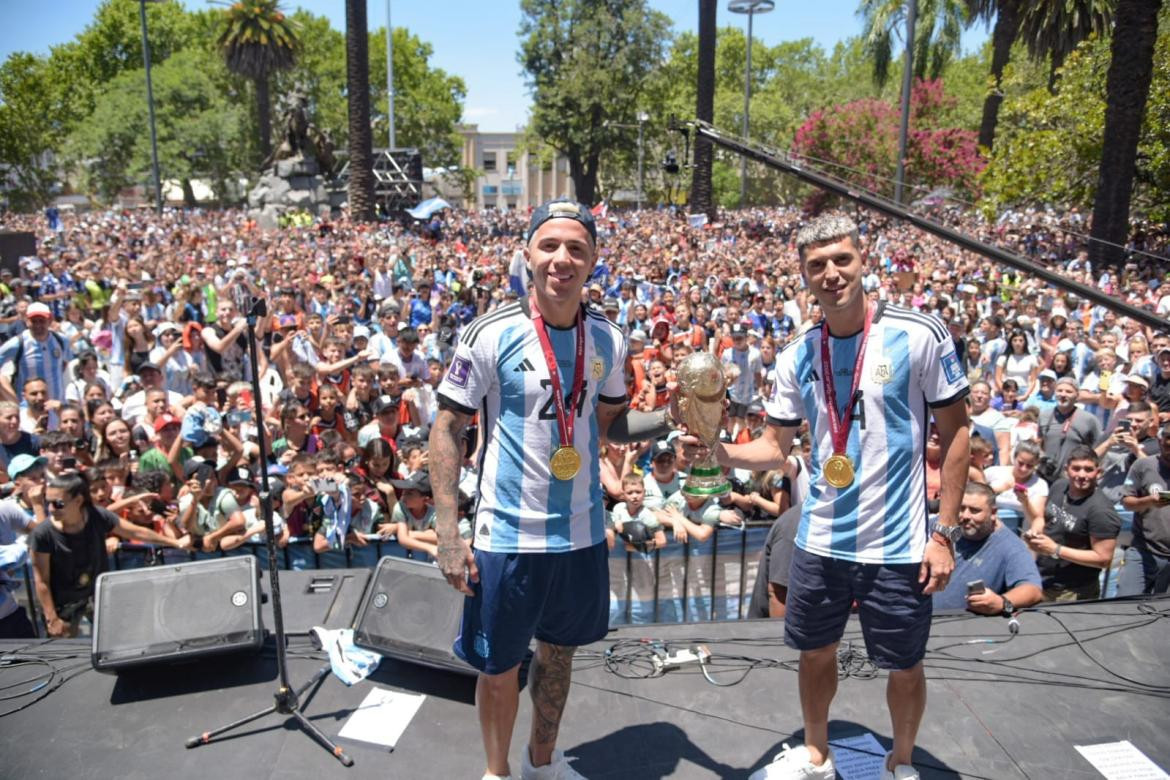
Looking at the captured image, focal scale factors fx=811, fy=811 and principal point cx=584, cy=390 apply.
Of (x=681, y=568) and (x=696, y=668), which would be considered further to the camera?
(x=681, y=568)

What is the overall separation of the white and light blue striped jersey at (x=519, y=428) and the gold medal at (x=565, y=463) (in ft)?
0.06

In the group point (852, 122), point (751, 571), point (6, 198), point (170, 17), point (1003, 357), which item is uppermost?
point (170, 17)

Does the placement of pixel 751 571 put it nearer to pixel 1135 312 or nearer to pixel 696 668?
pixel 696 668

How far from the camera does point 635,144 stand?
4197 cm

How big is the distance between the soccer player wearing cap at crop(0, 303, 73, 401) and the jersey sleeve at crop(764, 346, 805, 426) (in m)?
7.17

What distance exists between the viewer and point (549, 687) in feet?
8.61

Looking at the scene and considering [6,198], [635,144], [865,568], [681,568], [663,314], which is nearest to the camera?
[865,568]

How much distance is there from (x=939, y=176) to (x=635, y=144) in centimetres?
1602

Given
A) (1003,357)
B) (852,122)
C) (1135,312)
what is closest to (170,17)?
(852,122)

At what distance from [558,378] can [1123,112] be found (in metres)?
15.5

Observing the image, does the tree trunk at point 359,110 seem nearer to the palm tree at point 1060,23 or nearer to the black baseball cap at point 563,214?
the palm tree at point 1060,23

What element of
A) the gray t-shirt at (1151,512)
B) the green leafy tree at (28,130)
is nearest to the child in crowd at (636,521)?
the gray t-shirt at (1151,512)

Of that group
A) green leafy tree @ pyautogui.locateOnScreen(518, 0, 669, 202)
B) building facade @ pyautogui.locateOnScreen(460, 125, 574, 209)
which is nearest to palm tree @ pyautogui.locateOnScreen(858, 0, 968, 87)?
green leafy tree @ pyautogui.locateOnScreen(518, 0, 669, 202)

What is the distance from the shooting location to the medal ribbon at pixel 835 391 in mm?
2449
